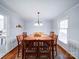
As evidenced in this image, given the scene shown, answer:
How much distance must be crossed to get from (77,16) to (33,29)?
6.04m

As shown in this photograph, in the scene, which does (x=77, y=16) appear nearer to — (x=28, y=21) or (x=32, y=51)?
(x=32, y=51)

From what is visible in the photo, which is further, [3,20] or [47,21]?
[47,21]

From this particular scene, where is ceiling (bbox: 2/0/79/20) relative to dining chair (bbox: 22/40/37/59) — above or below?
above

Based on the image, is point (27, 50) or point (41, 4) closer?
point (27, 50)

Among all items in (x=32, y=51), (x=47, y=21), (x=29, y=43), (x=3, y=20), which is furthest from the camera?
(x=47, y=21)

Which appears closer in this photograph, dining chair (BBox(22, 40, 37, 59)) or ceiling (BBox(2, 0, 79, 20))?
dining chair (BBox(22, 40, 37, 59))

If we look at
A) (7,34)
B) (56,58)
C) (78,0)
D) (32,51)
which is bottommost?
(56,58)

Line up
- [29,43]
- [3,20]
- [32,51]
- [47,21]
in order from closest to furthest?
[32,51] → [29,43] → [3,20] → [47,21]

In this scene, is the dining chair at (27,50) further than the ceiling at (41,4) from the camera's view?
No

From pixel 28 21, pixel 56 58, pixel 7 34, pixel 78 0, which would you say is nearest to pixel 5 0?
pixel 7 34

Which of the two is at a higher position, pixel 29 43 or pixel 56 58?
pixel 29 43

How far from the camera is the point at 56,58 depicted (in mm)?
4129

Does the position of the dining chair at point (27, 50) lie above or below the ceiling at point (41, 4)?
below

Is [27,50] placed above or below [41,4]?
below
